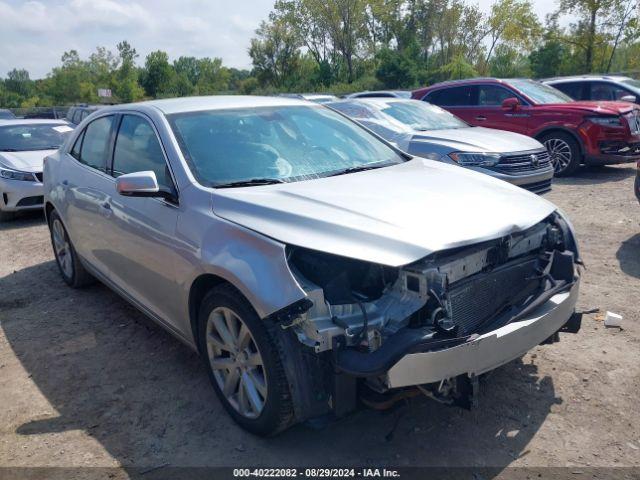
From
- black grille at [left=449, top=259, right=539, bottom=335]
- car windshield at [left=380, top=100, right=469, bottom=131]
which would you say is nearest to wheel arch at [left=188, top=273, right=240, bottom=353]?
black grille at [left=449, top=259, right=539, bottom=335]

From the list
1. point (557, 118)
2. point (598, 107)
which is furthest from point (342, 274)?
point (598, 107)

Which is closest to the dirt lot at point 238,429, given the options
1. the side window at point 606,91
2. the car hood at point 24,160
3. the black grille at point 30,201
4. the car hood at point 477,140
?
the car hood at point 477,140

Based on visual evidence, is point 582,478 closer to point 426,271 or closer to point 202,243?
point 426,271

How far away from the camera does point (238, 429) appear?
3.17m

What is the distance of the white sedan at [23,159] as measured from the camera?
8602 mm

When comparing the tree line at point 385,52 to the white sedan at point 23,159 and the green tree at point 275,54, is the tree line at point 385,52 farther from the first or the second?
the white sedan at point 23,159

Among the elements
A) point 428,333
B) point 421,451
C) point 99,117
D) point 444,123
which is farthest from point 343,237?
point 444,123

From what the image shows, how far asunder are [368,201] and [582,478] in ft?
5.53

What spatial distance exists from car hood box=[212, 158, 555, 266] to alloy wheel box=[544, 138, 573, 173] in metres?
7.23

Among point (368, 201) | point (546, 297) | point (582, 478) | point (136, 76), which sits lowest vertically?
point (582, 478)

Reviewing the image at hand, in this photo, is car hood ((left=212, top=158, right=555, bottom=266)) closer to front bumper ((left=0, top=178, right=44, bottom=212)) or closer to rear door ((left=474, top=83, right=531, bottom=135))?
front bumper ((left=0, top=178, right=44, bottom=212))

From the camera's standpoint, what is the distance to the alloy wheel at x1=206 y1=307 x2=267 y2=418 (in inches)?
115

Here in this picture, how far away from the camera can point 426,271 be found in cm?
263

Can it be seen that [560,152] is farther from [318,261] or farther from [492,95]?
[318,261]
